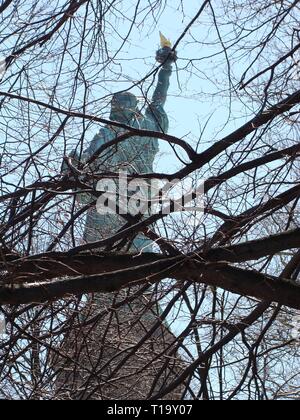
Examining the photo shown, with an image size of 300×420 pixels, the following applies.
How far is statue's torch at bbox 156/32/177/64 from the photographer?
630cm

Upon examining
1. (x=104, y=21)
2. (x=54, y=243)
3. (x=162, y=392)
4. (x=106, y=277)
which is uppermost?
(x=104, y=21)

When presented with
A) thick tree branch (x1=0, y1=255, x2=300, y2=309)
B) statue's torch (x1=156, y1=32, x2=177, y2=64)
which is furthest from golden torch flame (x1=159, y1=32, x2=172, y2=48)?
thick tree branch (x1=0, y1=255, x2=300, y2=309)

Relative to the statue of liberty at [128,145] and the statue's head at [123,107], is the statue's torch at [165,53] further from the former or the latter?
the statue's head at [123,107]

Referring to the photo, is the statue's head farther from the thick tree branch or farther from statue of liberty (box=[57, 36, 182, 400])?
A: the thick tree branch

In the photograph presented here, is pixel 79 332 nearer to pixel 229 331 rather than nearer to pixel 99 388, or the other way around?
pixel 99 388

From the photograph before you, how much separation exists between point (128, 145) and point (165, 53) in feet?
2.58

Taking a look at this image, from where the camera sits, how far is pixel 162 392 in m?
5.90

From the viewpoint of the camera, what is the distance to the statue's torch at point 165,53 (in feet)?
20.7

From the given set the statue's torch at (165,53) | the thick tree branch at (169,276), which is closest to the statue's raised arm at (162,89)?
the statue's torch at (165,53)

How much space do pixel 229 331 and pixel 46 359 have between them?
1250 millimetres

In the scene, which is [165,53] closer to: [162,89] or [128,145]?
[162,89]

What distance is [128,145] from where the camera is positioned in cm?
683

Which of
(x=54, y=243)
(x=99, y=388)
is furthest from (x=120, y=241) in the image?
(x=99, y=388)

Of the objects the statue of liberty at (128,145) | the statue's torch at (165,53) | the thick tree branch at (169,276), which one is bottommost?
the thick tree branch at (169,276)
